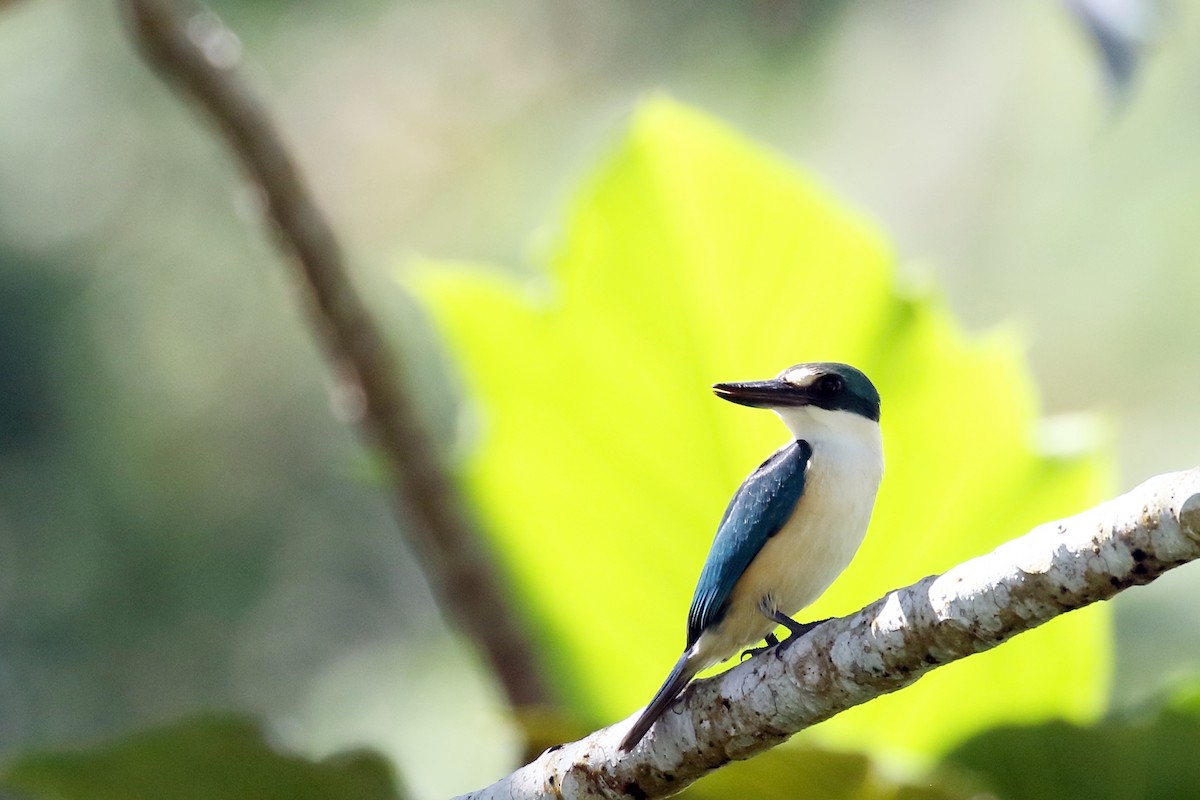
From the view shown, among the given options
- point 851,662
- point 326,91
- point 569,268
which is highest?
point 326,91

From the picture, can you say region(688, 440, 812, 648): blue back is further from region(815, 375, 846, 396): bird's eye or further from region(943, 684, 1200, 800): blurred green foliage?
region(943, 684, 1200, 800): blurred green foliage

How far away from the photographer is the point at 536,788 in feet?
4.50

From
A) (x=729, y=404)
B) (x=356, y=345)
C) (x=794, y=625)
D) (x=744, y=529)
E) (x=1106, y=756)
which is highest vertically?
(x=356, y=345)

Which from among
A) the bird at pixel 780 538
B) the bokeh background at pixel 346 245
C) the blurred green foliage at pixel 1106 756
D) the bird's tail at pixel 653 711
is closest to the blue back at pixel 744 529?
the bird at pixel 780 538

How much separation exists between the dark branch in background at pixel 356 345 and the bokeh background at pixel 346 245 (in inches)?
138

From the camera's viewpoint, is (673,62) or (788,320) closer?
(788,320)

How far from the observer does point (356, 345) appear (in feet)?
8.70

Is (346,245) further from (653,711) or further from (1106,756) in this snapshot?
(653,711)

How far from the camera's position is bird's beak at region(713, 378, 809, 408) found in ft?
4.67

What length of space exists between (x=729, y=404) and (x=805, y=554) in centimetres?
62

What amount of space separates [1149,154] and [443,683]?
4.40 m

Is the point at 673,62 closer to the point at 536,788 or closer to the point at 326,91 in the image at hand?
the point at 326,91

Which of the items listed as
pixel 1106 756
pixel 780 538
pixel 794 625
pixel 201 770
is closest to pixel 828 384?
pixel 780 538

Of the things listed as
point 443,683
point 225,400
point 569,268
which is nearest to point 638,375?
point 569,268
